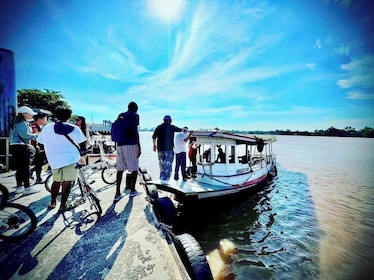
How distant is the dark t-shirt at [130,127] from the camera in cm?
471

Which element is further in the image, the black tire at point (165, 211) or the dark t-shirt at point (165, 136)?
the dark t-shirt at point (165, 136)

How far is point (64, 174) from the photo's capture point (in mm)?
3482

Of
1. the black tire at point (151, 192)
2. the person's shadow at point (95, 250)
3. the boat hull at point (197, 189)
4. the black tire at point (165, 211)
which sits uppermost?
the black tire at point (151, 192)

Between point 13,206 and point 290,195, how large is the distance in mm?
14823

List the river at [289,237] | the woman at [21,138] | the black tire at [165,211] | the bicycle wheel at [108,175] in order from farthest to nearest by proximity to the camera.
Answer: the bicycle wheel at [108,175]
the river at [289,237]
the woman at [21,138]
the black tire at [165,211]

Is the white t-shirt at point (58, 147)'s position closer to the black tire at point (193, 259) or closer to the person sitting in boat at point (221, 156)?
the black tire at point (193, 259)

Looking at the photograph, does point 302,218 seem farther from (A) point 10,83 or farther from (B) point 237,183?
(A) point 10,83

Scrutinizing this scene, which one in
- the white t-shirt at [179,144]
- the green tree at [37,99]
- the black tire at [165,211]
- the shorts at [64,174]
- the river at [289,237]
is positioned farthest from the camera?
the green tree at [37,99]

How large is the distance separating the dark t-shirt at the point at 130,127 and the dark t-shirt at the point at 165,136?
2.05m

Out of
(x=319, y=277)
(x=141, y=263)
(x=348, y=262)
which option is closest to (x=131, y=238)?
(x=141, y=263)

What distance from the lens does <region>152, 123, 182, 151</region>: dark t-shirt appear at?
22.2 ft

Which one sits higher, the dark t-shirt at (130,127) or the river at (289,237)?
the dark t-shirt at (130,127)

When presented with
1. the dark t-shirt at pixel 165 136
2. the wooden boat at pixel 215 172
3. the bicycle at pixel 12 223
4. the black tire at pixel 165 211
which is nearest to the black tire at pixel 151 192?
the black tire at pixel 165 211

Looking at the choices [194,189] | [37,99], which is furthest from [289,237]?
[37,99]
